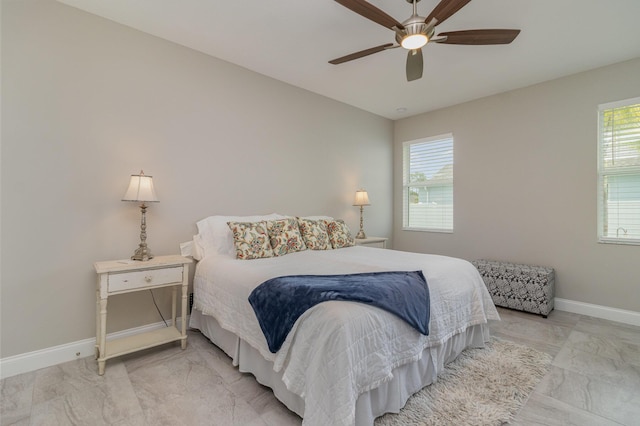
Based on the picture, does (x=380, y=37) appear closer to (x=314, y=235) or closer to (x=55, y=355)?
(x=314, y=235)

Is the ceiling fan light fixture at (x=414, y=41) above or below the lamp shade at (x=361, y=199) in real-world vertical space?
above

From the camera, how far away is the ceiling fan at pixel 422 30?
1.80 meters

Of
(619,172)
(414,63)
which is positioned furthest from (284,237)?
(619,172)

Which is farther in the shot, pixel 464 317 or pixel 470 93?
pixel 470 93

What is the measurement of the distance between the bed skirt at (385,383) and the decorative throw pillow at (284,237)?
867mm

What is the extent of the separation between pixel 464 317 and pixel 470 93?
3.12 metres

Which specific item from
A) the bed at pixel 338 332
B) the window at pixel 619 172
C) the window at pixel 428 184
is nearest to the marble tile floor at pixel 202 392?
the bed at pixel 338 332

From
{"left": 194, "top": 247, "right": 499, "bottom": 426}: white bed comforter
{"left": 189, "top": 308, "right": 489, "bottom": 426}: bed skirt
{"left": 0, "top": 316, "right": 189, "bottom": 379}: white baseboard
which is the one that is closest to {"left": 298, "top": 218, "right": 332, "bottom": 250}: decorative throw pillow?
{"left": 194, "top": 247, "right": 499, "bottom": 426}: white bed comforter

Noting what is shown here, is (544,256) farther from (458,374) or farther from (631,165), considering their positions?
(458,374)

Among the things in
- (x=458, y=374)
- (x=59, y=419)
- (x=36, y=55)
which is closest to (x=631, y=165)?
(x=458, y=374)

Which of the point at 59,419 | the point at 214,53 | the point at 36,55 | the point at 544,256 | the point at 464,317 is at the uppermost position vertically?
the point at 214,53

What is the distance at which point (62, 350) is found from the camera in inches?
89.7

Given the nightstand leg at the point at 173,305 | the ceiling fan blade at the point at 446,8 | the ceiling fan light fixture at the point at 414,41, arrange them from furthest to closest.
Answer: the nightstand leg at the point at 173,305, the ceiling fan light fixture at the point at 414,41, the ceiling fan blade at the point at 446,8

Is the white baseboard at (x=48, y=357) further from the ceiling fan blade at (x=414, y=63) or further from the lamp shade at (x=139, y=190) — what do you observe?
the ceiling fan blade at (x=414, y=63)
